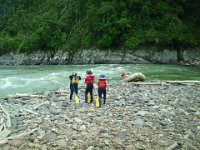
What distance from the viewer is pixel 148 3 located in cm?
3991

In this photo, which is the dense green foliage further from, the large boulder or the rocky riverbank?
the rocky riverbank

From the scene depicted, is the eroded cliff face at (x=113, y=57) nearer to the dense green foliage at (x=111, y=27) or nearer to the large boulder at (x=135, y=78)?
the dense green foliage at (x=111, y=27)

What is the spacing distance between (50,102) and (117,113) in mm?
3901

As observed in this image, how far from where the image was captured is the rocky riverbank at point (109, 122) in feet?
33.1

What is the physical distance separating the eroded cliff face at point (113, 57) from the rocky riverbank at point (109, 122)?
21.7m

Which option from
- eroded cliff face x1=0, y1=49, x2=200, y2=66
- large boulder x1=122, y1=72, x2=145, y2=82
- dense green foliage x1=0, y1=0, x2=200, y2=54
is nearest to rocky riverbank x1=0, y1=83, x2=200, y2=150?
large boulder x1=122, y1=72, x2=145, y2=82

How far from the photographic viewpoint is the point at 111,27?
40344 millimetres

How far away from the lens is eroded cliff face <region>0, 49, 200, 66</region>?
3753 cm

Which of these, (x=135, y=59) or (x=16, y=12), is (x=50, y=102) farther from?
(x=16, y=12)

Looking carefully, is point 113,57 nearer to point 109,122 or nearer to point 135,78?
point 135,78

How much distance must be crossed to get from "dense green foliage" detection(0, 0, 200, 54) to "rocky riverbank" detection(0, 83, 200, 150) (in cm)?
2346

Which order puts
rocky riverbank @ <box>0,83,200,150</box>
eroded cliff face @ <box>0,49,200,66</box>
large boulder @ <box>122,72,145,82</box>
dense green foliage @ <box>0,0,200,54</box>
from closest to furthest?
rocky riverbank @ <box>0,83,200,150</box> < large boulder @ <box>122,72,145,82</box> < eroded cliff face @ <box>0,49,200,66</box> < dense green foliage @ <box>0,0,200,54</box>

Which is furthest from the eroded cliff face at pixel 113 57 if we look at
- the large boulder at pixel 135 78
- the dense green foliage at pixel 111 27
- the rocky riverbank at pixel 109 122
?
the rocky riverbank at pixel 109 122

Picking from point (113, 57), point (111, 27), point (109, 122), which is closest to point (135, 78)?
point (109, 122)
